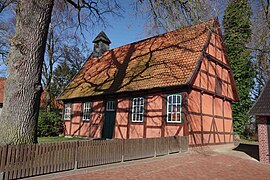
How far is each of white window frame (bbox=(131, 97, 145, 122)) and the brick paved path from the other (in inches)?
173

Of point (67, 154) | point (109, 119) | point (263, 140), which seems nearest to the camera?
point (67, 154)

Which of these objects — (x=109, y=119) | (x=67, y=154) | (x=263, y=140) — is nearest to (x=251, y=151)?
(x=263, y=140)

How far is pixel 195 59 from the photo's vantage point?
1248 cm

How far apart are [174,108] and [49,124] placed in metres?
11.9

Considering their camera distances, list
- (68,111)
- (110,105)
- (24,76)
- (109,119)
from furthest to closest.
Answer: (68,111) → (110,105) → (109,119) → (24,76)

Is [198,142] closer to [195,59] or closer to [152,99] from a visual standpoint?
[152,99]

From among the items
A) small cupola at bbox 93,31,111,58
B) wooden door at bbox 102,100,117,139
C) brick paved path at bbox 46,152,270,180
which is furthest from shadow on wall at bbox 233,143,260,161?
small cupola at bbox 93,31,111,58

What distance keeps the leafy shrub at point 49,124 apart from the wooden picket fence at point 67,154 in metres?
12.0

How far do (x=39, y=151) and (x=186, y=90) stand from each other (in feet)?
26.2

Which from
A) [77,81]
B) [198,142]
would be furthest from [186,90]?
[77,81]

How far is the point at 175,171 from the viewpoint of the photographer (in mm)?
7387

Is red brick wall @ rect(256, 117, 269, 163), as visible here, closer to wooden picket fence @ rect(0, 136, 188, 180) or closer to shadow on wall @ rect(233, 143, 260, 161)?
shadow on wall @ rect(233, 143, 260, 161)

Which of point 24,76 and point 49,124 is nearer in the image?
point 24,76

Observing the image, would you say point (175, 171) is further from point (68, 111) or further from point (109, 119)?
point (68, 111)
